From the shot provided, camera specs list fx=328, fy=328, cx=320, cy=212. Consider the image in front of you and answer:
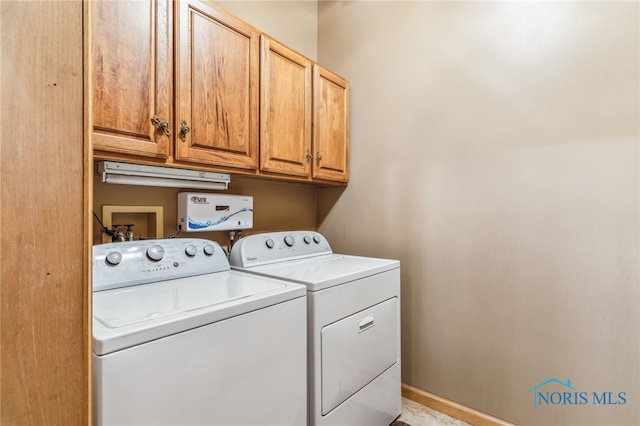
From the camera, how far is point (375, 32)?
6.99 feet

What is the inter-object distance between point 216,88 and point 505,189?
4.84 feet

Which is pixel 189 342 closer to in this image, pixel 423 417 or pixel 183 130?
pixel 183 130

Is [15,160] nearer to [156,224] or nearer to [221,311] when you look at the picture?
[221,311]

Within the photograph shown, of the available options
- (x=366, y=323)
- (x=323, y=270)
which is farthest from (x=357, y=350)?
(x=323, y=270)

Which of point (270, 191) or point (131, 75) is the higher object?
point (131, 75)

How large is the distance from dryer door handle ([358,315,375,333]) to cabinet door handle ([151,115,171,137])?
1.13 m

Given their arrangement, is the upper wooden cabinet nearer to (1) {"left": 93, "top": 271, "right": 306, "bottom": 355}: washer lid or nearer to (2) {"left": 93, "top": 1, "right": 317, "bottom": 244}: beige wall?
(2) {"left": 93, "top": 1, "right": 317, "bottom": 244}: beige wall

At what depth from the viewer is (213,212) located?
5.74 ft

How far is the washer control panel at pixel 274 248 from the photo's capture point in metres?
1.63

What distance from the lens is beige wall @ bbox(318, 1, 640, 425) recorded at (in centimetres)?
141

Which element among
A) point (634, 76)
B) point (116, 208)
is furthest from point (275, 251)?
point (634, 76)

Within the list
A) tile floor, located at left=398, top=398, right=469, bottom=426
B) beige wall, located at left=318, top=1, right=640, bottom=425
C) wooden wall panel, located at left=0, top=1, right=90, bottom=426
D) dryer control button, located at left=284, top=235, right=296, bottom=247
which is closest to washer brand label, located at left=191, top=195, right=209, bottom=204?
dryer control button, located at left=284, top=235, right=296, bottom=247

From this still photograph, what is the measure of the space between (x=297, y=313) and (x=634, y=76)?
5.51 feet

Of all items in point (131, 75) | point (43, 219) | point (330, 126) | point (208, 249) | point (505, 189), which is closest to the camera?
point (43, 219)
